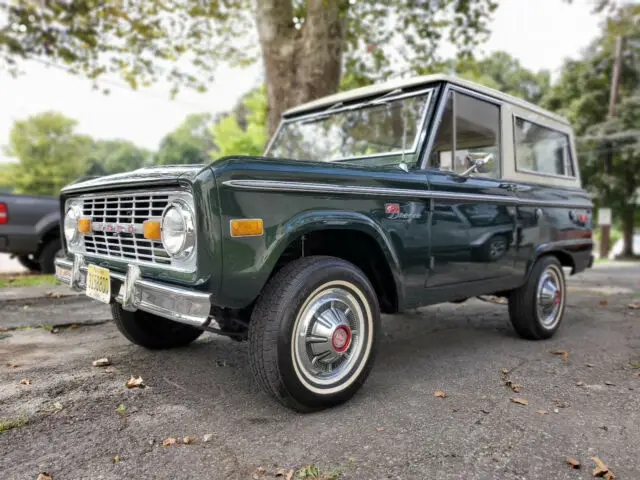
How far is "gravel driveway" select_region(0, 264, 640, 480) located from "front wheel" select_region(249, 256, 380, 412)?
0.53ft

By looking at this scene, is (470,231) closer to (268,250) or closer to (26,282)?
(268,250)

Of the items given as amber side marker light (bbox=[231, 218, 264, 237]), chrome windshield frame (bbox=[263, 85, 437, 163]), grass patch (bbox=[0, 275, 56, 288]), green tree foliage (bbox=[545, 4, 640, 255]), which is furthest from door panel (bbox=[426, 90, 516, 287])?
green tree foliage (bbox=[545, 4, 640, 255])

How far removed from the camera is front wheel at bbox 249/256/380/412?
2572mm

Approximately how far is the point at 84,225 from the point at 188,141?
81.4 m

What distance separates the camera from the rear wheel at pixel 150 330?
373 centimetres

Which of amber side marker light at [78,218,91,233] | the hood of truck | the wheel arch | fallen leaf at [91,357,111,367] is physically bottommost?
fallen leaf at [91,357,111,367]

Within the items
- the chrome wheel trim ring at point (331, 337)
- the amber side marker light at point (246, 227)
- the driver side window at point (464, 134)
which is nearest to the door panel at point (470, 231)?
the driver side window at point (464, 134)

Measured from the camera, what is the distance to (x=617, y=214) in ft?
78.9

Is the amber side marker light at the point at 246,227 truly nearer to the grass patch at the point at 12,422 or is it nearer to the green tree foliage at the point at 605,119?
the grass patch at the point at 12,422

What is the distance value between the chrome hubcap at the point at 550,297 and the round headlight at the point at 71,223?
12.4 feet

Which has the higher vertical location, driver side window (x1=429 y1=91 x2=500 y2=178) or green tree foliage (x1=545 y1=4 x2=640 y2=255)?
green tree foliage (x1=545 y1=4 x2=640 y2=255)

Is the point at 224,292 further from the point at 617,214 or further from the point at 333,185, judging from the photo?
the point at 617,214

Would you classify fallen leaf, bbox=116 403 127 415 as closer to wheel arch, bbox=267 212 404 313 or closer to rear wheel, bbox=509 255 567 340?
wheel arch, bbox=267 212 404 313

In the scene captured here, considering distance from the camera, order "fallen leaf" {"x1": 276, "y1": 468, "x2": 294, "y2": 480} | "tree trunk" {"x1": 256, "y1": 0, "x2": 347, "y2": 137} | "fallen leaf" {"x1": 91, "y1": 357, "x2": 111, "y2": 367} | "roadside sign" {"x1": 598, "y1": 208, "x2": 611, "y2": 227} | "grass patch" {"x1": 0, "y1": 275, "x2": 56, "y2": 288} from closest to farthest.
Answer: "fallen leaf" {"x1": 276, "y1": 468, "x2": 294, "y2": 480}
"fallen leaf" {"x1": 91, "y1": 357, "x2": 111, "y2": 367}
"grass patch" {"x1": 0, "y1": 275, "x2": 56, "y2": 288}
"tree trunk" {"x1": 256, "y1": 0, "x2": 347, "y2": 137}
"roadside sign" {"x1": 598, "y1": 208, "x2": 611, "y2": 227}
